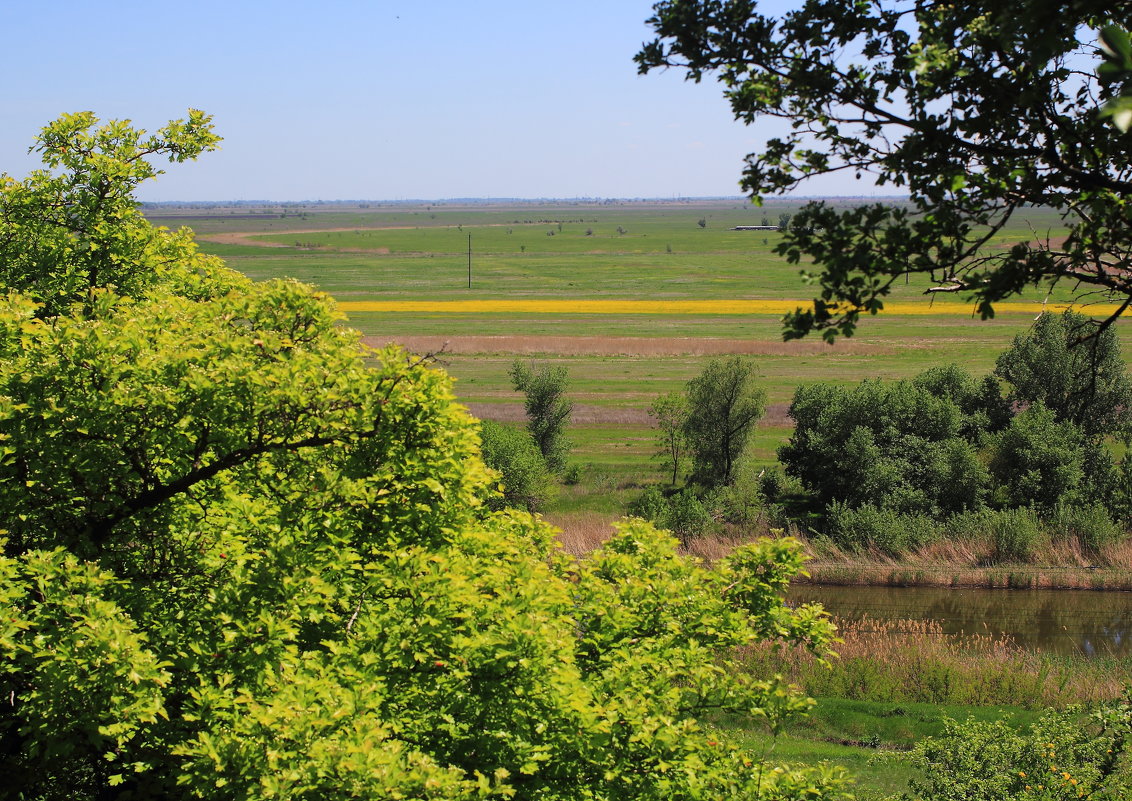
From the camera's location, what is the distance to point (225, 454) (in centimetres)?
896

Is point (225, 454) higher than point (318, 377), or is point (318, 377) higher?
point (318, 377)

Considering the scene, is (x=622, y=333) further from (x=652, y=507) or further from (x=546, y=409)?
(x=652, y=507)

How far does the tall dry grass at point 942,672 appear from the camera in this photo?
22.3 meters

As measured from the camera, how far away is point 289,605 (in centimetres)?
736

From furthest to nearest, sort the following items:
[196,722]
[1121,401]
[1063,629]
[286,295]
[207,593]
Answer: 1. [1121,401]
2. [1063,629]
3. [286,295]
4. [207,593]
5. [196,722]

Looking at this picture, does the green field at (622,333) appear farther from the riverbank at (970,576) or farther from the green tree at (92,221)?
the riverbank at (970,576)

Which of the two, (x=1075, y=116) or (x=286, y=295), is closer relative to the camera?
(x=1075, y=116)

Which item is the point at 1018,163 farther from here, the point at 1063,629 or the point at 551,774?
the point at 1063,629

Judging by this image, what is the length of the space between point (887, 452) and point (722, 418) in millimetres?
6604

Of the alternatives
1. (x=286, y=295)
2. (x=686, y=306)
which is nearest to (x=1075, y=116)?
(x=286, y=295)

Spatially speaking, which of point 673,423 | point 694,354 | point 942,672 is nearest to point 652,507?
point 673,423

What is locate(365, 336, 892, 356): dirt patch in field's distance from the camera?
66.2 m

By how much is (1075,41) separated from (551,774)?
6.82m

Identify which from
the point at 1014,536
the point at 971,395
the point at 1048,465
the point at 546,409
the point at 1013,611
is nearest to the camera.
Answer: the point at 1013,611
